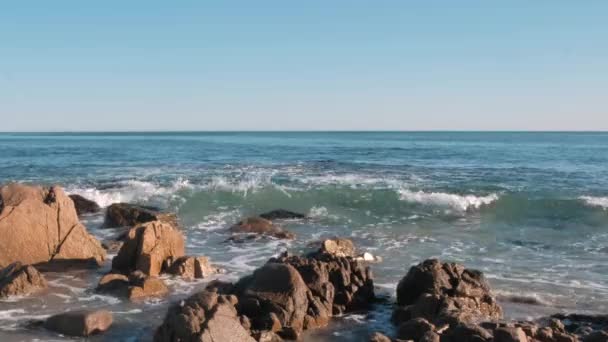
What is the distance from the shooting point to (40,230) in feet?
41.9

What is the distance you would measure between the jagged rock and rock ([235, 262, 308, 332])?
75.5 inches

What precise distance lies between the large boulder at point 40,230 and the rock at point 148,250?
113 centimetres

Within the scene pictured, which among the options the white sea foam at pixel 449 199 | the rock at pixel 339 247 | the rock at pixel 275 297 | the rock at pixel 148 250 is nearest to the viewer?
the rock at pixel 275 297

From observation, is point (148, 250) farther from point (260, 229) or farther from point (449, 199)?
point (449, 199)

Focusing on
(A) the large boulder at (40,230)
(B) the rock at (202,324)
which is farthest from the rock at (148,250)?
(B) the rock at (202,324)

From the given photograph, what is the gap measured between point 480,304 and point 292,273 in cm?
302

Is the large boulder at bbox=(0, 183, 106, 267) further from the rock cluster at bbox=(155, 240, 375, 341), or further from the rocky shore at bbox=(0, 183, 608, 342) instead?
the rock cluster at bbox=(155, 240, 375, 341)

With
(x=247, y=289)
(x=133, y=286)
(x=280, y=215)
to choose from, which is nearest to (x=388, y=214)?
(x=280, y=215)

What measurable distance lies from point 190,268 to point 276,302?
11.8 ft

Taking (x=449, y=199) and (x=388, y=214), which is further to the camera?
(x=449, y=199)

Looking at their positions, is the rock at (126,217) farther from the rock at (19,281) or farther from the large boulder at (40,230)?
the rock at (19,281)

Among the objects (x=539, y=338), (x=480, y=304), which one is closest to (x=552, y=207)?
(x=480, y=304)

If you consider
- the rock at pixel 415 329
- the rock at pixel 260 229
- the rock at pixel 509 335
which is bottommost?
the rock at pixel 260 229

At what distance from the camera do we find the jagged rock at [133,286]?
34.3ft
